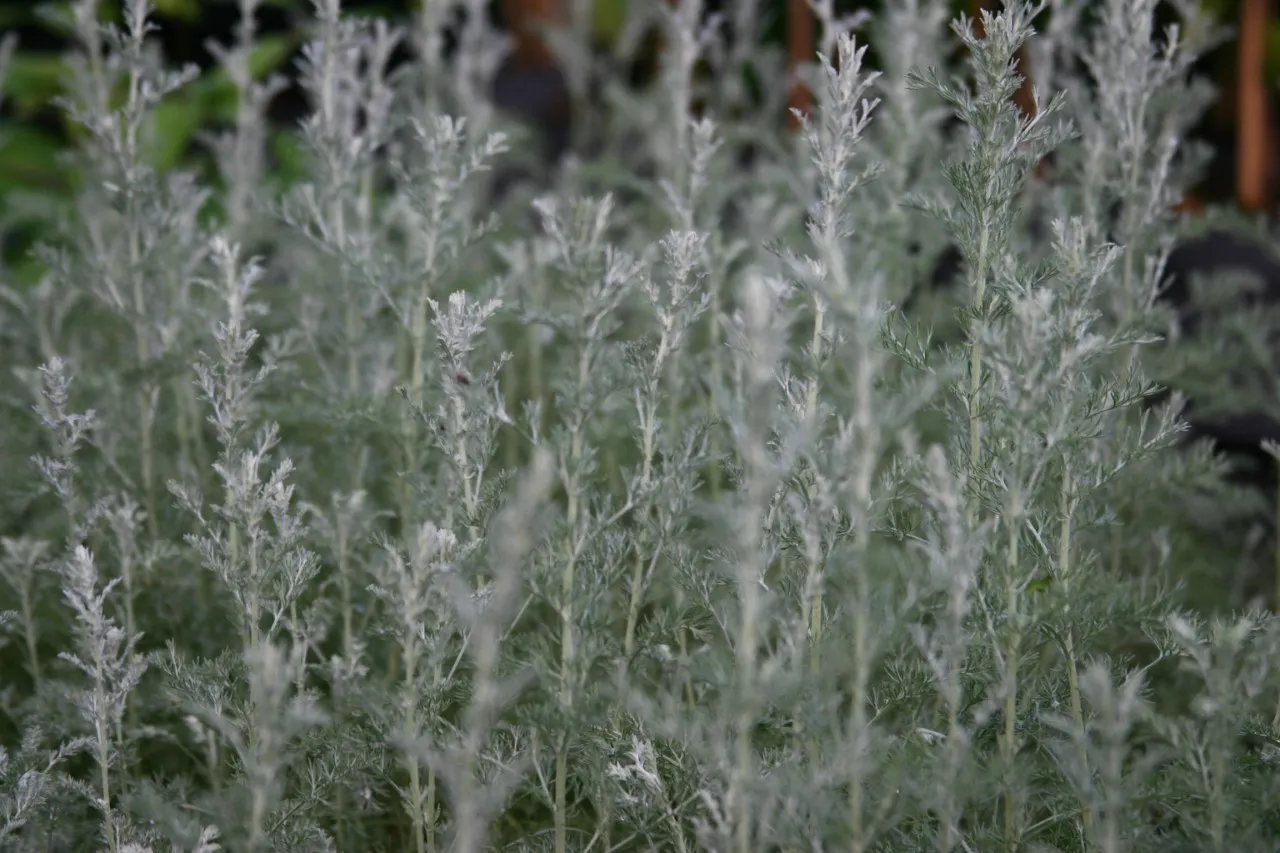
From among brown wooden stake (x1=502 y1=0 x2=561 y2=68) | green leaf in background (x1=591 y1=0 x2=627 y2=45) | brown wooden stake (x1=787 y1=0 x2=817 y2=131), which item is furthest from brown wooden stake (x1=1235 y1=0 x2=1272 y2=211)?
brown wooden stake (x1=502 y1=0 x2=561 y2=68)

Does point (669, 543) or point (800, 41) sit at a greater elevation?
point (800, 41)

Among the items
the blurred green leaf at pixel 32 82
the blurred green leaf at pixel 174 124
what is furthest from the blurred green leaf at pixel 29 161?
the blurred green leaf at pixel 174 124

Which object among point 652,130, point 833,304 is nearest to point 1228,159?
point 652,130

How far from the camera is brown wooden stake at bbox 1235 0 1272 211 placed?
13.1 feet

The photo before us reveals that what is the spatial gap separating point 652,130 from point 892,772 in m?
2.59

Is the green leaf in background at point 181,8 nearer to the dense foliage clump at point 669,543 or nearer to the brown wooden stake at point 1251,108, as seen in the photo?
the dense foliage clump at point 669,543

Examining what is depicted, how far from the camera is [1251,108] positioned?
4.09 metres

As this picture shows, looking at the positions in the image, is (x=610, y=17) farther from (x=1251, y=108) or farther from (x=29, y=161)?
(x=1251, y=108)

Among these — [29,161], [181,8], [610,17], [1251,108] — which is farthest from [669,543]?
[181,8]

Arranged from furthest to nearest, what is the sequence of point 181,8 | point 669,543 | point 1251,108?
1. point 181,8
2. point 1251,108
3. point 669,543

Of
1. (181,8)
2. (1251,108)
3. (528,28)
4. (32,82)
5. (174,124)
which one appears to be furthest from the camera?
(528,28)

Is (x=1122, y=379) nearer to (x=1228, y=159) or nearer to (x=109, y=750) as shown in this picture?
(x=109, y=750)

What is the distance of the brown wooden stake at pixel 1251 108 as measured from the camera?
157 inches

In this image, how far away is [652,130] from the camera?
3.71 meters
